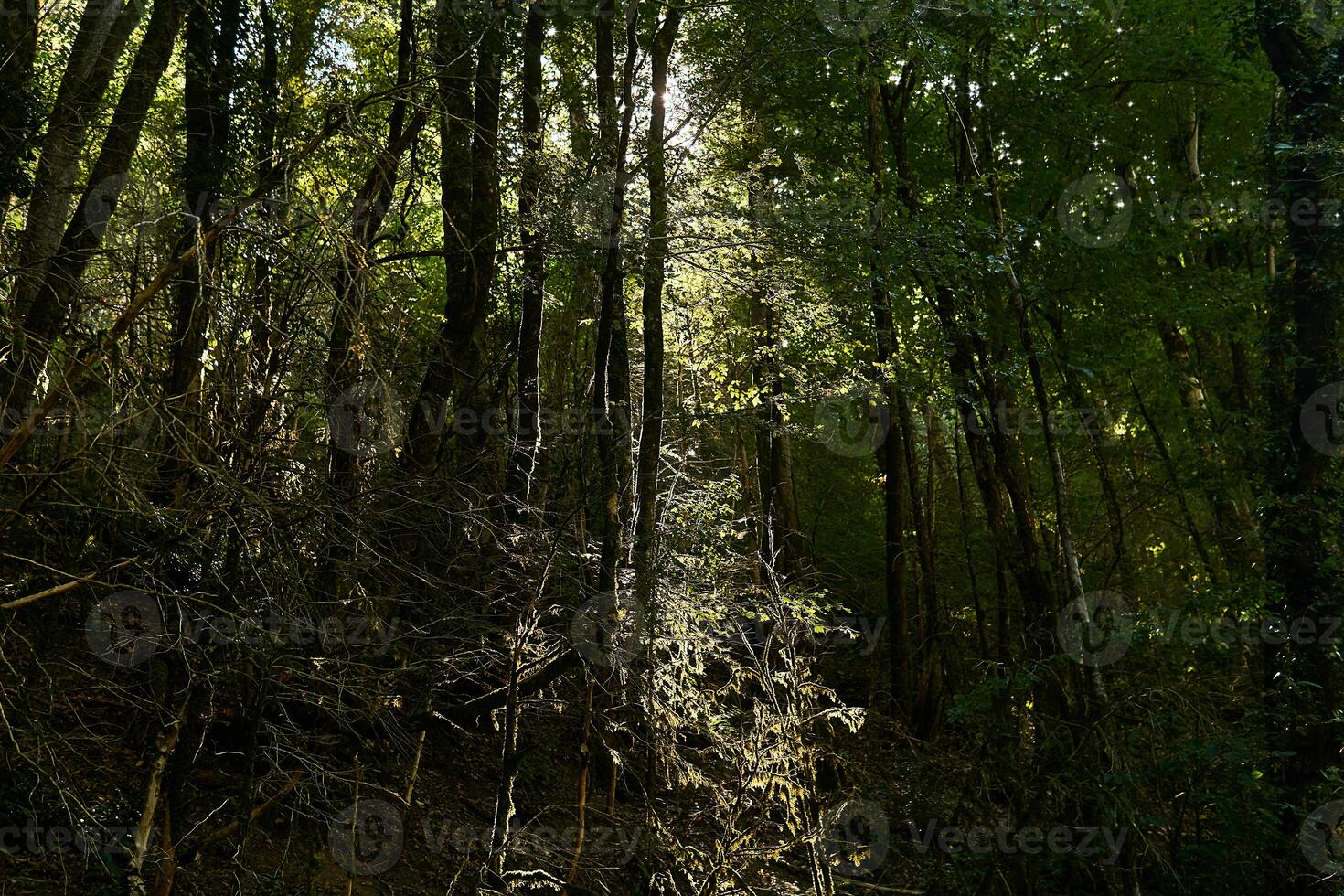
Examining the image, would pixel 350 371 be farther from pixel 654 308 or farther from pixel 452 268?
pixel 654 308

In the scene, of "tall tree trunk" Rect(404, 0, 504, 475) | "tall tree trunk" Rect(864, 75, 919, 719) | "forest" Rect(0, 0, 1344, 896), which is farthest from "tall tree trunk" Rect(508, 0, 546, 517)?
"tall tree trunk" Rect(864, 75, 919, 719)

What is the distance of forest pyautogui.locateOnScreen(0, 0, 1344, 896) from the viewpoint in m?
3.98

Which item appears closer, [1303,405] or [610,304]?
[610,304]

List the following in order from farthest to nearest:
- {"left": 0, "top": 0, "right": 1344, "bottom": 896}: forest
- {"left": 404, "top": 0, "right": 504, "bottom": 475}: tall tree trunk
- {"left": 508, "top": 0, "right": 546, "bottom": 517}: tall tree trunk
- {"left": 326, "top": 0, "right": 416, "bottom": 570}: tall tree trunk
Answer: {"left": 508, "top": 0, "right": 546, "bottom": 517}: tall tree trunk, {"left": 404, "top": 0, "right": 504, "bottom": 475}: tall tree trunk, {"left": 0, "top": 0, "right": 1344, "bottom": 896}: forest, {"left": 326, "top": 0, "right": 416, "bottom": 570}: tall tree trunk

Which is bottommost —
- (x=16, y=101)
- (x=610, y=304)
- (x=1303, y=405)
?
(x=1303, y=405)

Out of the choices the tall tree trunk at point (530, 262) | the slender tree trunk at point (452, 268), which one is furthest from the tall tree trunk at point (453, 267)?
the tall tree trunk at point (530, 262)

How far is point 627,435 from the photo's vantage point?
7.64 meters

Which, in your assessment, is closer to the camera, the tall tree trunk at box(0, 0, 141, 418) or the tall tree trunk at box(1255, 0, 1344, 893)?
the tall tree trunk at box(0, 0, 141, 418)

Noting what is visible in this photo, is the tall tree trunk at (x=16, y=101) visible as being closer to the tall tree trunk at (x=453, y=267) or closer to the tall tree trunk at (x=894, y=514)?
the tall tree trunk at (x=453, y=267)

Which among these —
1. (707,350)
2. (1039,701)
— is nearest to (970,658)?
(1039,701)

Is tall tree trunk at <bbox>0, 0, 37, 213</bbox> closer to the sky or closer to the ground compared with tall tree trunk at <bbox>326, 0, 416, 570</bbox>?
closer to the sky

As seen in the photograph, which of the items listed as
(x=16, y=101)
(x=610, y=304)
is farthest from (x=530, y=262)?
(x=16, y=101)

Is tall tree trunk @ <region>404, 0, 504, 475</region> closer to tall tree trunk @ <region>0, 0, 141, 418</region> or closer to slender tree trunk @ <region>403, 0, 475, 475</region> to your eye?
slender tree trunk @ <region>403, 0, 475, 475</region>

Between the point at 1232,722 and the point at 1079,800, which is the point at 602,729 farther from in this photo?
the point at 1232,722
